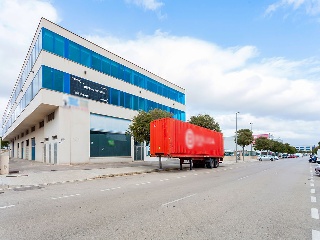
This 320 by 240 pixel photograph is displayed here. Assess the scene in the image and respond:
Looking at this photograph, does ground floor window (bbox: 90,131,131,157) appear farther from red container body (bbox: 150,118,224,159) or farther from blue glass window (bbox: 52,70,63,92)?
red container body (bbox: 150,118,224,159)

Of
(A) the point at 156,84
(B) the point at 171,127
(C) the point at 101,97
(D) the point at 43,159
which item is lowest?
(D) the point at 43,159

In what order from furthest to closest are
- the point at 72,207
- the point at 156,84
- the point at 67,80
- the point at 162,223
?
1. the point at 156,84
2. the point at 67,80
3. the point at 72,207
4. the point at 162,223

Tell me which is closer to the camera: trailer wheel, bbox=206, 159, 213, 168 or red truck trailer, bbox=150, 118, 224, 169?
red truck trailer, bbox=150, 118, 224, 169

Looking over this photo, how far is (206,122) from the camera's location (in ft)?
125

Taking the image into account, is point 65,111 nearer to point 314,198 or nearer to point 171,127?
point 171,127

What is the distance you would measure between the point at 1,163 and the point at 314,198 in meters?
18.4

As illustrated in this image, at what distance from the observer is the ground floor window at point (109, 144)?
30.0 meters

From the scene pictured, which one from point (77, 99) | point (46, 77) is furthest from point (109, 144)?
point (46, 77)

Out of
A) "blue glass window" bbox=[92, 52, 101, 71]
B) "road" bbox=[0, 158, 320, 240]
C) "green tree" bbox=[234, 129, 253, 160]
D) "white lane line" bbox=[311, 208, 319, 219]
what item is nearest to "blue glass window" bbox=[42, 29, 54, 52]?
"blue glass window" bbox=[92, 52, 101, 71]

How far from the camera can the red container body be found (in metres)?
22.3

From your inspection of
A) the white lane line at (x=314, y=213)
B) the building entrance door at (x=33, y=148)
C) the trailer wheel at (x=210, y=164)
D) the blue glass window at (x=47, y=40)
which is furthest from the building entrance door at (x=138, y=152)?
the white lane line at (x=314, y=213)

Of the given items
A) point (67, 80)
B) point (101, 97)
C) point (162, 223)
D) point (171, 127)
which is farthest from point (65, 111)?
point (162, 223)

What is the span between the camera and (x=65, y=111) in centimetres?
2711

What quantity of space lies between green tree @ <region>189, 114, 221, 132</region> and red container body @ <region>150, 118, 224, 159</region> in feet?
31.6
